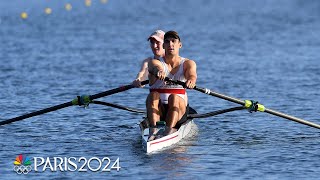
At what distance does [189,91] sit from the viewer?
27281mm

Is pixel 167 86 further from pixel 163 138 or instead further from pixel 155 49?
pixel 163 138

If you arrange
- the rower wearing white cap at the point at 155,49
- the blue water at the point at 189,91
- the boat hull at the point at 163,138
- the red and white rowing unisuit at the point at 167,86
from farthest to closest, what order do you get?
the rower wearing white cap at the point at 155,49 → the red and white rowing unisuit at the point at 167,86 → the boat hull at the point at 163,138 → the blue water at the point at 189,91

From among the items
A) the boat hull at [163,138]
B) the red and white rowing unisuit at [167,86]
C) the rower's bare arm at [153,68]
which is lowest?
the boat hull at [163,138]

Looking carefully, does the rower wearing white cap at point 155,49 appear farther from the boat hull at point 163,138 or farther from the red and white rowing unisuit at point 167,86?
the boat hull at point 163,138

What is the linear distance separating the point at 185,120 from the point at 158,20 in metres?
44.2

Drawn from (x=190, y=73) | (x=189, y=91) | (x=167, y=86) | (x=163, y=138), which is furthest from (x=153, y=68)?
(x=189, y=91)

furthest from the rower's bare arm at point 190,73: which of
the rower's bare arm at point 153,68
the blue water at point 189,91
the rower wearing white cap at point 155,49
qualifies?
the blue water at point 189,91

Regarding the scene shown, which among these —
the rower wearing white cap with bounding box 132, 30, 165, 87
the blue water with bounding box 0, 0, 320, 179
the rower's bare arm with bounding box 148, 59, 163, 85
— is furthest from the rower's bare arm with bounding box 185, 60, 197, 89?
the blue water with bounding box 0, 0, 320, 179

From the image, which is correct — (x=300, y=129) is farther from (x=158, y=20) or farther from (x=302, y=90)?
(x=158, y=20)

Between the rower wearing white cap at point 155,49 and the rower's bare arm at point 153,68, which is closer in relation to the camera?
the rower's bare arm at point 153,68

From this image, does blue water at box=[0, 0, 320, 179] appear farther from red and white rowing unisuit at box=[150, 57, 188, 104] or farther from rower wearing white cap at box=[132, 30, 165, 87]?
rower wearing white cap at box=[132, 30, 165, 87]

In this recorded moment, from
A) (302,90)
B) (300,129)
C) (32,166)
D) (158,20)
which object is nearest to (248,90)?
(302,90)

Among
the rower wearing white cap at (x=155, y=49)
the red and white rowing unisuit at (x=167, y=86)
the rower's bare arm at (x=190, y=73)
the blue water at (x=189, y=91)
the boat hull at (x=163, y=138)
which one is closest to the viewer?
the blue water at (x=189, y=91)

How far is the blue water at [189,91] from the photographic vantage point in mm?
17734
